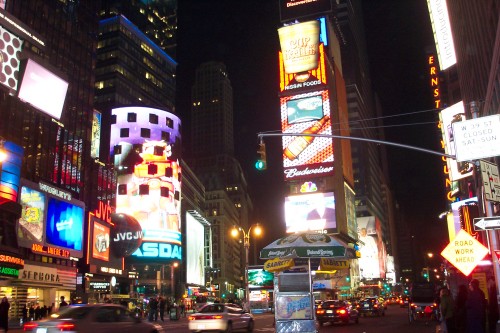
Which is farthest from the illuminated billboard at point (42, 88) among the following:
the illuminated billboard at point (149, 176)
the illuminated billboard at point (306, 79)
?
the illuminated billboard at point (306, 79)

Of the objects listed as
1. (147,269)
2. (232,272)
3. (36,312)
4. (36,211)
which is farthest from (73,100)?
(232,272)

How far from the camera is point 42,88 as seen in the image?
36.7m

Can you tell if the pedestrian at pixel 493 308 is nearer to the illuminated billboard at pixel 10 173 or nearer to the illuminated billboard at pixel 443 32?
the illuminated billboard at pixel 10 173

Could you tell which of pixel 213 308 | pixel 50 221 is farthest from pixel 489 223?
pixel 50 221

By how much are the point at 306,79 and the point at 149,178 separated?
39.2 m

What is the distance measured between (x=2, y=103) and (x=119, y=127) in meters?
37.9

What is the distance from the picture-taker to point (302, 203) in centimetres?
9294

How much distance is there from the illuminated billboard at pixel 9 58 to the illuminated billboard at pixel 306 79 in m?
67.9

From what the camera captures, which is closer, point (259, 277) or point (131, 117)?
point (259, 277)

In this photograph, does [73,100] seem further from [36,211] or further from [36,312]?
[36,312]

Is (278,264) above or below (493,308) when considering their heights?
above

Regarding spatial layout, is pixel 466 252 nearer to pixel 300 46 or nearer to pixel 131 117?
pixel 131 117

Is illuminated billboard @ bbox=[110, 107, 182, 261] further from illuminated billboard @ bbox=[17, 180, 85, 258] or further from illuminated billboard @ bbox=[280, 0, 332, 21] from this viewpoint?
illuminated billboard @ bbox=[280, 0, 332, 21]

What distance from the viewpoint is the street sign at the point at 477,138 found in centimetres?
1323
